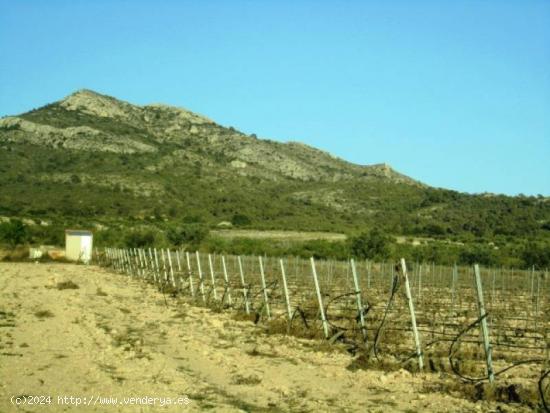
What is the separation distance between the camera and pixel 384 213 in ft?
287

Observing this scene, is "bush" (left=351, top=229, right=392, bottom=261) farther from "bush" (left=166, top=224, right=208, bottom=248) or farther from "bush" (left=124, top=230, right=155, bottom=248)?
"bush" (left=124, top=230, right=155, bottom=248)

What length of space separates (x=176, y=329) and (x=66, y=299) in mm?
7884

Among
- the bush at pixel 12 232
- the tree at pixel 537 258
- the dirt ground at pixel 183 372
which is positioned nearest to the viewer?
the dirt ground at pixel 183 372

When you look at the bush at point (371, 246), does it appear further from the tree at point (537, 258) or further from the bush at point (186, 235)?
the bush at point (186, 235)

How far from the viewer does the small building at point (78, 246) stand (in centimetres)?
5038

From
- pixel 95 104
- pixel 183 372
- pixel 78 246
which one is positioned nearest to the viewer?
pixel 183 372

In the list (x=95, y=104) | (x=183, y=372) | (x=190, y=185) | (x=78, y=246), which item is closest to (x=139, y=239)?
(x=78, y=246)

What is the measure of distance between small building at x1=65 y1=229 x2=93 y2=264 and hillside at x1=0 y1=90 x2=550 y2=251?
67.7 feet

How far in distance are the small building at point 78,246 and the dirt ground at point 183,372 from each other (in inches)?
1344

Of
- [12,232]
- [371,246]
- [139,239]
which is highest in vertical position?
[12,232]

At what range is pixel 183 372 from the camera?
10.0 m

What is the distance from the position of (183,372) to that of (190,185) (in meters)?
80.8

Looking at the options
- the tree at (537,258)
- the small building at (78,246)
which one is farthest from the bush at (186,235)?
the tree at (537,258)

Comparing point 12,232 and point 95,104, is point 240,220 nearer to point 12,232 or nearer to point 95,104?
point 12,232
